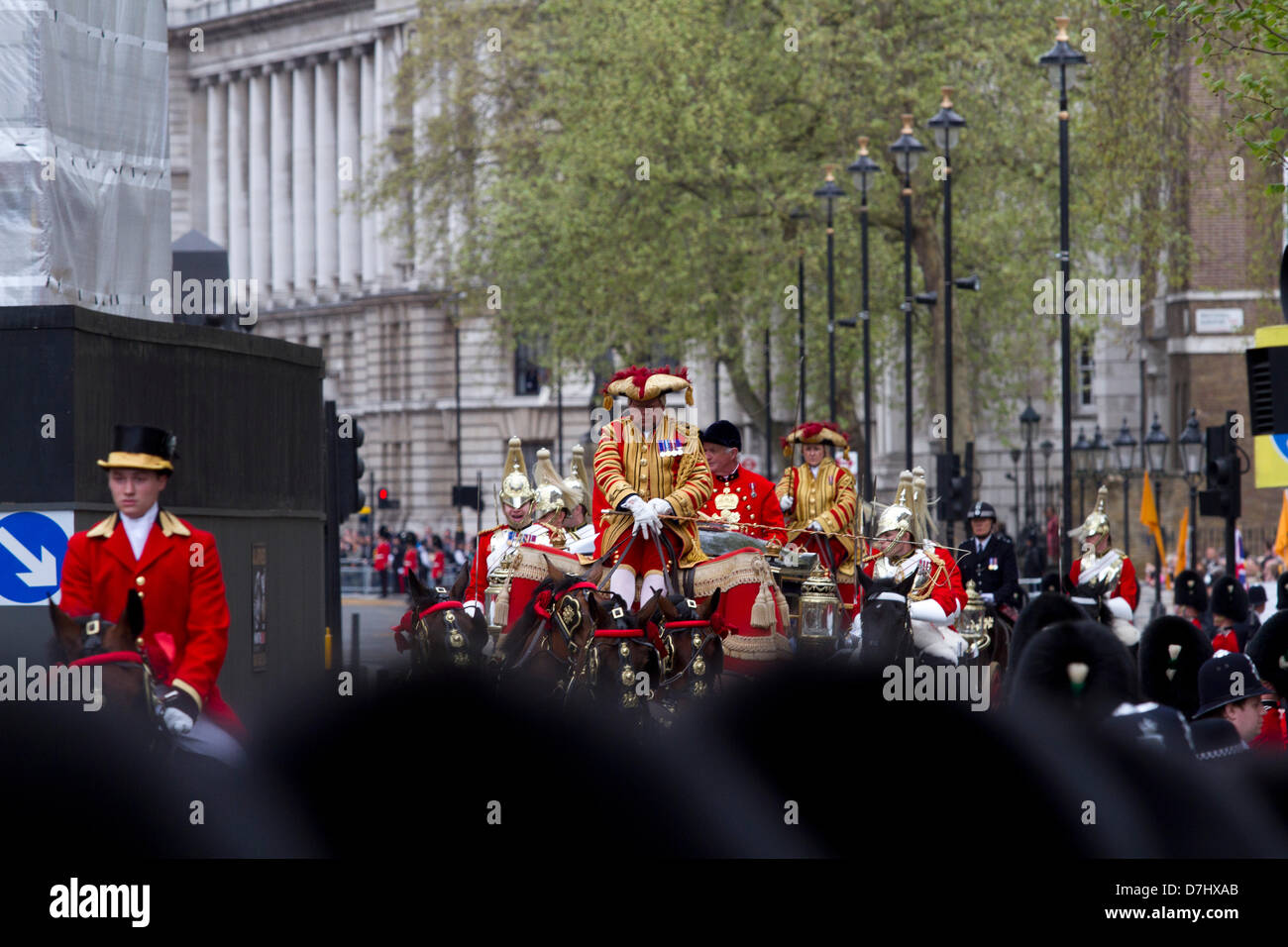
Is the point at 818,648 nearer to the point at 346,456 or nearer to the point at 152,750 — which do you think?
the point at 346,456

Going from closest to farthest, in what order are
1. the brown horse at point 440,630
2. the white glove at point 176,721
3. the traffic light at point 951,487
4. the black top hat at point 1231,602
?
the white glove at point 176,721, the brown horse at point 440,630, the black top hat at point 1231,602, the traffic light at point 951,487

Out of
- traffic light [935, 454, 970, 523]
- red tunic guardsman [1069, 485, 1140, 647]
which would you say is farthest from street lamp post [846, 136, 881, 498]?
red tunic guardsman [1069, 485, 1140, 647]

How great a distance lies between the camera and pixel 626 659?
11.4 metres

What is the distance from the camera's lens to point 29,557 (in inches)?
445

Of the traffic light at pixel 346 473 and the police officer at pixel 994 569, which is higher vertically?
the traffic light at pixel 346 473

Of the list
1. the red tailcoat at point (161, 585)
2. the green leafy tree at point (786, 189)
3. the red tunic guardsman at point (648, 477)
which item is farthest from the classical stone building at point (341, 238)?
the red tailcoat at point (161, 585)

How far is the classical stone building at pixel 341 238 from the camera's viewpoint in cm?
8381

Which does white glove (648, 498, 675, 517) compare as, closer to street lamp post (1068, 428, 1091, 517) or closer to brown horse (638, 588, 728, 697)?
brown horse (638, 588, 728, 697)

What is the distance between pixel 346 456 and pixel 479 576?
4355mm

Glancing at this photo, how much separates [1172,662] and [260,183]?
91191 mm

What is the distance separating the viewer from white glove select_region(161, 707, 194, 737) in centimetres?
777

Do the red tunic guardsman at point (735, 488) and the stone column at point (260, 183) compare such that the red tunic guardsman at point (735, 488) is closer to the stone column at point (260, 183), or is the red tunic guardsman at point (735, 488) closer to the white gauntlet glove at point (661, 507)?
the white gauntlet glove at point (661, 507)

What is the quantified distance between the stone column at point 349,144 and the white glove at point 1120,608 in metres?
73.9

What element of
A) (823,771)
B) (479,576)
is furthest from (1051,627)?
(479,576)
